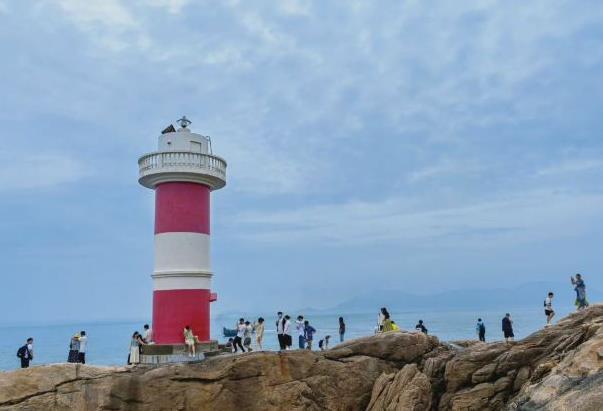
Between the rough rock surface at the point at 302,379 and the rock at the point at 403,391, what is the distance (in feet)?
0.08

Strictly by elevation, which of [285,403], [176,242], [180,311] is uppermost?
[176,242]

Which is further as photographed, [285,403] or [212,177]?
[212,177]

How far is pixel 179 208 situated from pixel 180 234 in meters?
0.91

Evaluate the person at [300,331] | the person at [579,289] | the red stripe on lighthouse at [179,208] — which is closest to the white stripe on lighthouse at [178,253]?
the red stripe on lighthouse at [179,208]

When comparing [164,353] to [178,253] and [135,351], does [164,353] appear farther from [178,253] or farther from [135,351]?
[178,253]

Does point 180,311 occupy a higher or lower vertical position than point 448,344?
higher

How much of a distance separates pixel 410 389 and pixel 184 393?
5792 millimetres

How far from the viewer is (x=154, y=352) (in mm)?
17344

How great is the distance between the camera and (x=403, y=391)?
12164 millimetres

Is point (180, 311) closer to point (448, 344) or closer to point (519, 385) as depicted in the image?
point (448, 344)

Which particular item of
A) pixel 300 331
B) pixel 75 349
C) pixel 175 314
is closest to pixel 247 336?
pixel 300 331

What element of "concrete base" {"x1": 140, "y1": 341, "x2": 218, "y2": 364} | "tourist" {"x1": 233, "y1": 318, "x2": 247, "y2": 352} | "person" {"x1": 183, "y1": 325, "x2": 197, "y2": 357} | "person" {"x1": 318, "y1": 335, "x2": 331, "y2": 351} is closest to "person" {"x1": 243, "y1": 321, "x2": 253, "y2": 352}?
"tourist" {"x1": 233, "y1": 318, "x2": 247, "y2": 352}

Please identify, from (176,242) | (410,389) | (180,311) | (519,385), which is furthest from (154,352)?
(519,385)

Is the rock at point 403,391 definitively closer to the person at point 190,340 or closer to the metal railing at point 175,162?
the person at point 190,340
